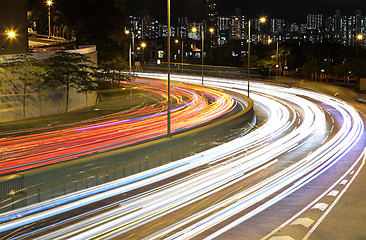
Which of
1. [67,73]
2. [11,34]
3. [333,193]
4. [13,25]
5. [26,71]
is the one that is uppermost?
[13,25]

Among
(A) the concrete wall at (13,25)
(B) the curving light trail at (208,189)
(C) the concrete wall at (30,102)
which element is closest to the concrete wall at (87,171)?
(B) the curving light trail at (208,189)

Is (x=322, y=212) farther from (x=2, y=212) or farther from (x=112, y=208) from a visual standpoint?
(x=2, y=212)

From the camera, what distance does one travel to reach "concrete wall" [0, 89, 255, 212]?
13.6 meters

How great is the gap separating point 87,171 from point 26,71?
1751 cm

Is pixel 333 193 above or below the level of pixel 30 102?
below

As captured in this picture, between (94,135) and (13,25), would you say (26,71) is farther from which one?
(13,25)

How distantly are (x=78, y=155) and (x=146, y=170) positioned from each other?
319cm

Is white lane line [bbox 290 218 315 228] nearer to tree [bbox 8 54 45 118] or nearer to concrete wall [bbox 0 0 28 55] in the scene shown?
tree [bbox 8 54 45 118]

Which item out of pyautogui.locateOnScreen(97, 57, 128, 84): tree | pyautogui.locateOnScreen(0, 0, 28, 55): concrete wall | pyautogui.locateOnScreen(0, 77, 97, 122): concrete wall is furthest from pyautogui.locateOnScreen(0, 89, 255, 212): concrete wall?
pyautogui.locateOnScreen(97, 57, 128, 84): tree

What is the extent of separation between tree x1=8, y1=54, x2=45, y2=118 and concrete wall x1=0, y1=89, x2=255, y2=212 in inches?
536

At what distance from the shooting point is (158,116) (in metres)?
33.7

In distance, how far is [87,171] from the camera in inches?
624

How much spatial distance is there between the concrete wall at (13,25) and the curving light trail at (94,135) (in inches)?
442

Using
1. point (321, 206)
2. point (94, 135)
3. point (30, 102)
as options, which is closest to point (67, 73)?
point (30, 102)
